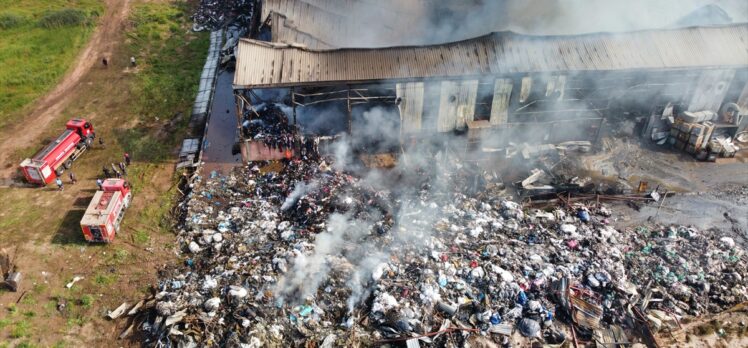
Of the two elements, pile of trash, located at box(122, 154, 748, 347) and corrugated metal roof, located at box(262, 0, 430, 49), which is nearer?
pile of trash, located at box(122, 154, 748, 347)

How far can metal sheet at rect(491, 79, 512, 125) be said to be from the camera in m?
16.6

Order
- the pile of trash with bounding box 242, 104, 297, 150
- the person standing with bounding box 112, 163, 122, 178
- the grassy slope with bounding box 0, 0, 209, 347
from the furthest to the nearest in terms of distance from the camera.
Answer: the pile of trash with bounding box 242, 104, 297, 150
the person standing with bounding box 112, 163, 122, 178
the grassy slope with bounding box 0, 0, 209, 347

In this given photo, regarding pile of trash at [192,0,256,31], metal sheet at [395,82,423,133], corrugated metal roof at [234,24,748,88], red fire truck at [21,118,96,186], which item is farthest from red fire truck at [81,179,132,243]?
pile of trash at [192,0,256,31]

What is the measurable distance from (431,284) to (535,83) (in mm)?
9218

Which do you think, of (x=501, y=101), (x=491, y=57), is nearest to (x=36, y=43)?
(x=491, y=57)

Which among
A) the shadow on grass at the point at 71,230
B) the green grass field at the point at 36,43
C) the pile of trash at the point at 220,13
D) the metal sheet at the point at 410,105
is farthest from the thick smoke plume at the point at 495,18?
the green grass field at the point at 36,43

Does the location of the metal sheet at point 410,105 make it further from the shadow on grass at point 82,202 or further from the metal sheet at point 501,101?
the shadow on grass at point 82,202

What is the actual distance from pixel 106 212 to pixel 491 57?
44.0ft

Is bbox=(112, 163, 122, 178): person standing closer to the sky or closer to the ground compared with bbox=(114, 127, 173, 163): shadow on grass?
closer to the ground

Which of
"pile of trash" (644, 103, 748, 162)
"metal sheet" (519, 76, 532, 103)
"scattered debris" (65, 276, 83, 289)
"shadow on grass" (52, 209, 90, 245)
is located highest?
"metal sheet" (519, 76, 532, 103)

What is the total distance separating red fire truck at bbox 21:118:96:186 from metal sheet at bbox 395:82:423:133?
1177cm

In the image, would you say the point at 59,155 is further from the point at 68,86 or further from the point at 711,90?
the point at 711,90

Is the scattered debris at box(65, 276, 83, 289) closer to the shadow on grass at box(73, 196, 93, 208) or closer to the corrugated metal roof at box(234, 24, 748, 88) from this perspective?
the shadow on grass at box(73, 196, 93, 208)

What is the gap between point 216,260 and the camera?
12391 millimetres
